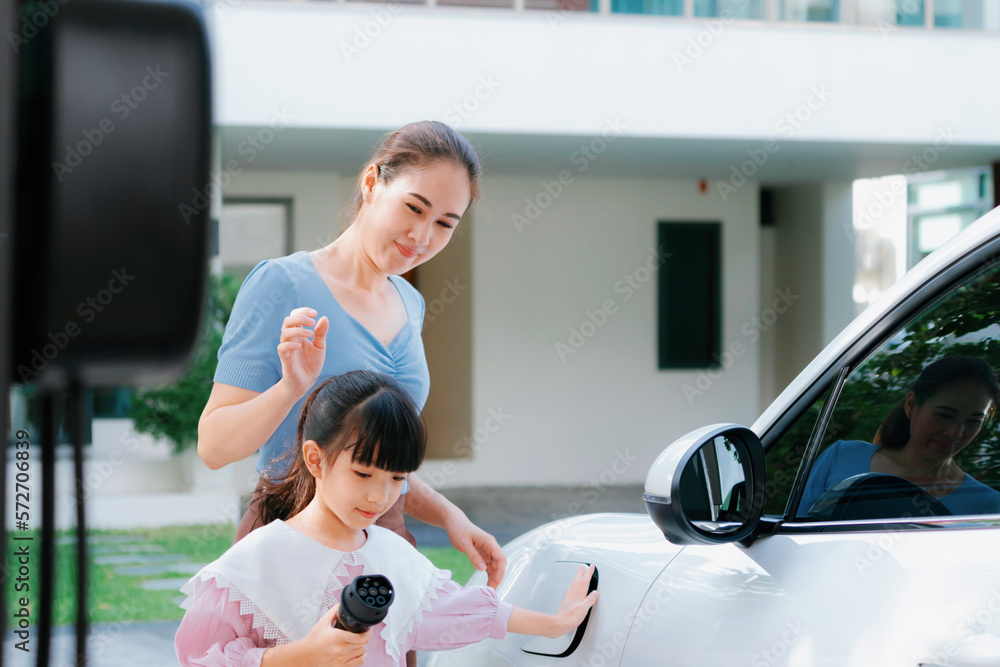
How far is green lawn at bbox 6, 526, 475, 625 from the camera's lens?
2.40 feet

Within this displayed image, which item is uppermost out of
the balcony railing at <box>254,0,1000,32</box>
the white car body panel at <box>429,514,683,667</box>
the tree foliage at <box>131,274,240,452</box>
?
the balcony railing at <box>254,0,1000,32</box>

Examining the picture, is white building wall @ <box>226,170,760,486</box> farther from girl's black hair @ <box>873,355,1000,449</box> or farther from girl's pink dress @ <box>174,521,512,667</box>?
girl's black hair @ <box>873,355,1000,449</box>

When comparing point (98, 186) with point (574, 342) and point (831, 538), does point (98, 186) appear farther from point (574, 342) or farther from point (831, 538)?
point (574, 342)

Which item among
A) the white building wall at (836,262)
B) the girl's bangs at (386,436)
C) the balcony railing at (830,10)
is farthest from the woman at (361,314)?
the white building wall at (836,262)

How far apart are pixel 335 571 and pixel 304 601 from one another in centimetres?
7

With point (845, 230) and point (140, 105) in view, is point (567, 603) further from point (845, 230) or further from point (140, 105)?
point (845, 230)

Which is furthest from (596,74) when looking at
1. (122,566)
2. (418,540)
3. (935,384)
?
(935,384)

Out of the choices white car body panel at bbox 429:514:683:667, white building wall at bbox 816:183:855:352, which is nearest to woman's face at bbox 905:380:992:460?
white car body panel at bbox 429:514:683:667

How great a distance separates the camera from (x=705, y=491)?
1.67 meters

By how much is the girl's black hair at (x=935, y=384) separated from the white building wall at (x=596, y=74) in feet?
21.2

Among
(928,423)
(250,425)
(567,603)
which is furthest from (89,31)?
(567,603)

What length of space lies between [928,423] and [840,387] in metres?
0.15

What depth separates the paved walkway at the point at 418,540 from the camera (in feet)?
2.61

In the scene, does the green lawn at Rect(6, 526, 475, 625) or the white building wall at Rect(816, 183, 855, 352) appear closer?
the green lawn at Rect(6, 526, 475, 625)
